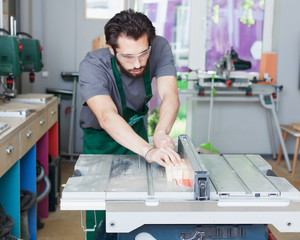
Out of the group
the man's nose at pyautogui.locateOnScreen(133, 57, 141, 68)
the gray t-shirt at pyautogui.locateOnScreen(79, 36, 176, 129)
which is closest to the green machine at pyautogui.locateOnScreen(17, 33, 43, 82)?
the gray t-shirt at pyautogui.locateOnScreen(79, 36, 176, 129)

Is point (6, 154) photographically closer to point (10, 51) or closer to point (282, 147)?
point (10, 51)

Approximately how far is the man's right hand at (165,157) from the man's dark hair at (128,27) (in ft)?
1.56

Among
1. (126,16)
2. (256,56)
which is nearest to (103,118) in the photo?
(126,16)

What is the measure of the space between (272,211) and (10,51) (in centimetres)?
197

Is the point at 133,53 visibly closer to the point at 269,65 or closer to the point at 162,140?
the point at 162,140

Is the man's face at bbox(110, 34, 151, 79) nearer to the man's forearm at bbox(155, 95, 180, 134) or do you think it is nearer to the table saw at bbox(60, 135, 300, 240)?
the man's forearm at bbox(155, 95, 180, 134)

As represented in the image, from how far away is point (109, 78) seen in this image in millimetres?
2029

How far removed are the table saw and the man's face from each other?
20.3 inches

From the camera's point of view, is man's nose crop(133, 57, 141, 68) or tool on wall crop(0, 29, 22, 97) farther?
tool on wall crop(0, 29, 22, 97)

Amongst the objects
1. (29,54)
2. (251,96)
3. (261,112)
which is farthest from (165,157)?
(261,112)

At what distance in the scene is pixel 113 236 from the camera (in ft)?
5.35

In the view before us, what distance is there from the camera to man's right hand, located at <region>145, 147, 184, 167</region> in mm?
1552

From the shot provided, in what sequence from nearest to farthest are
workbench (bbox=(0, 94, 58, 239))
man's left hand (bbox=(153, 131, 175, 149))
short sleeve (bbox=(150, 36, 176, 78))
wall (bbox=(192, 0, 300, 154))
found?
1. man's left hand (bbox=(153, 131, 175, 149))
2. short sleeve (bbox=(150, 36, 176, 78))
3. workbench (bbox=(0, 94, 58, 239))
4. wall (bbox=(192, 0, 300, 154))

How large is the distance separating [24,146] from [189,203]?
4.75 ft
